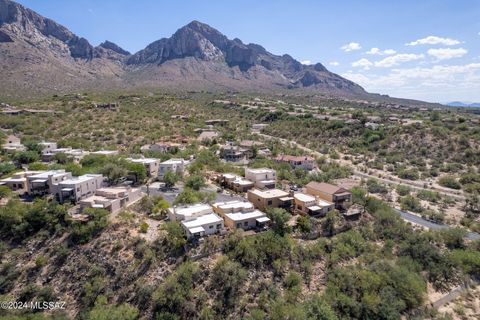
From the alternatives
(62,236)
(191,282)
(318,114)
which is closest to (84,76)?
(318,114)

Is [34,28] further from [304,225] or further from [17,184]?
[304,225]

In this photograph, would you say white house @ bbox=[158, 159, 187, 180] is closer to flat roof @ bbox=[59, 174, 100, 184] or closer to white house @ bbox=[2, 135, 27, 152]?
flat roof @ bbox=[59, 174, 100, 184]

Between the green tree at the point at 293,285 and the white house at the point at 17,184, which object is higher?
the white house at the point at 17,184

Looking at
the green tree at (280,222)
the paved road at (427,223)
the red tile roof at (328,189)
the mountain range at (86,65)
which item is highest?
Answer: the mountain range at (86,65)

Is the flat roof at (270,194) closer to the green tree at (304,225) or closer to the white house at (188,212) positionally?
the green tree at (304,225)

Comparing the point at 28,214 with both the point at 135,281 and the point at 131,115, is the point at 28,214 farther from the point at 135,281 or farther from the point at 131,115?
the point at 131,115

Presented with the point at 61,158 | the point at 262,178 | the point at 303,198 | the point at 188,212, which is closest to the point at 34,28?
the point at 61,158

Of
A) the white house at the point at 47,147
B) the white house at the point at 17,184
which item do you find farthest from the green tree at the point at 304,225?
the white house at the point at 47,147

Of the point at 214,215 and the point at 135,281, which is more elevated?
the point at 214,215
